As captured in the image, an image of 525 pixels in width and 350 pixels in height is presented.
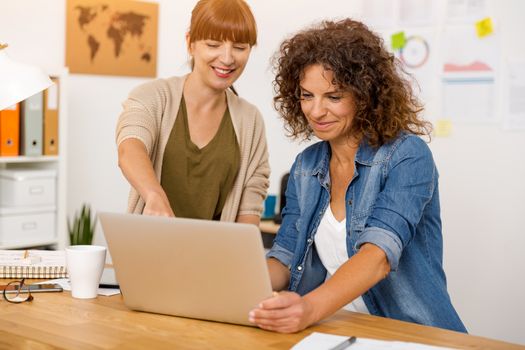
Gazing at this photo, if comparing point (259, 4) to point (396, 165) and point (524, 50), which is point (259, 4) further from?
point (396, 165)

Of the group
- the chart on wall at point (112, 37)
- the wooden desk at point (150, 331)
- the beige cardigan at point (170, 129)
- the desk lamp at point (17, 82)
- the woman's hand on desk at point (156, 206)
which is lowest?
the wooden desk at point (150, 331)

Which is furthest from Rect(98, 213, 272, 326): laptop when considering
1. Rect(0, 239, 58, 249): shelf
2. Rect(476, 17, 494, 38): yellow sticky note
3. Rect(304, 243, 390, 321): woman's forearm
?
Rect(476, 17, 494, 38): yellow sticky note

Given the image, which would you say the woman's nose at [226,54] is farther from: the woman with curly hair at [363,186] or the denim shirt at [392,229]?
the denim shirt at [392,229]

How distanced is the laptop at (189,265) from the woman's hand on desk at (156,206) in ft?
0.75

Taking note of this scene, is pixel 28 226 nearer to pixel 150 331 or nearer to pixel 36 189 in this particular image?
pixel 36 189

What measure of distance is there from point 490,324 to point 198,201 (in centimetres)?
213

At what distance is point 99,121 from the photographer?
4.37 meters

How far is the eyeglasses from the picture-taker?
1730 millimetres

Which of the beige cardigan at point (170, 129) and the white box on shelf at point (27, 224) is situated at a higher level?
the beige cardigan at point (170, 129)

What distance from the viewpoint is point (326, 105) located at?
1.84 m

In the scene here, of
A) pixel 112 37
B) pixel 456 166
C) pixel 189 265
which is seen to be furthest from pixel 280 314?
pixel 112 37

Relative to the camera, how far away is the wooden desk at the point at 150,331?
1.43 m

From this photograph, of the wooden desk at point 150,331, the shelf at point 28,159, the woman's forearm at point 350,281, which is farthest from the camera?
the shelf at point 28,159

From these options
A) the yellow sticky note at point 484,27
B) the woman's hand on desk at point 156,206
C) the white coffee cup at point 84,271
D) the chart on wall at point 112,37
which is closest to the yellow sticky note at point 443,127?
the yellow sticky note at point 484,27
